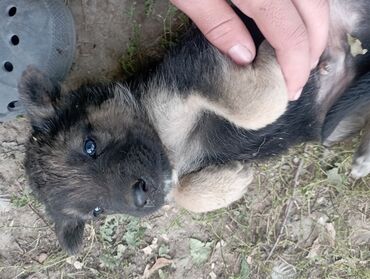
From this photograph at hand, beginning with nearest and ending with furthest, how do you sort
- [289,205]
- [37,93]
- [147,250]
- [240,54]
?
[240,54] → [37,93] → [289,205] → [147,250]

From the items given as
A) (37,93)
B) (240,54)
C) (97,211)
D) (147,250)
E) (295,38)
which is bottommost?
(147,250)

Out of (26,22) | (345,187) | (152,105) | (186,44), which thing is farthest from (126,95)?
(345,187)

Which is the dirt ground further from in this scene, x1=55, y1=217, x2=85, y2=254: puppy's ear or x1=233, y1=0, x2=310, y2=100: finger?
x1=233, y1=0, x2=310, y2=100: finger

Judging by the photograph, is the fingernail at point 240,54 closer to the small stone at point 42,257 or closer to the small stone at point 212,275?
the small stone at point 212,275

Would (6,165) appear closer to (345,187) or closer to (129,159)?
(129,159)

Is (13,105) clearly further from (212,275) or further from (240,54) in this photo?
(212,275)

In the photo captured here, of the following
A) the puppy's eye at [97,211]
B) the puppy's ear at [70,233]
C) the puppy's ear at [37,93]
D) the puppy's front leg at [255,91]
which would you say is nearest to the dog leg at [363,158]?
the puppy's front leg at [255,91]

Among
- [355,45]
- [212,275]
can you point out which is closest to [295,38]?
→ [355,45]
